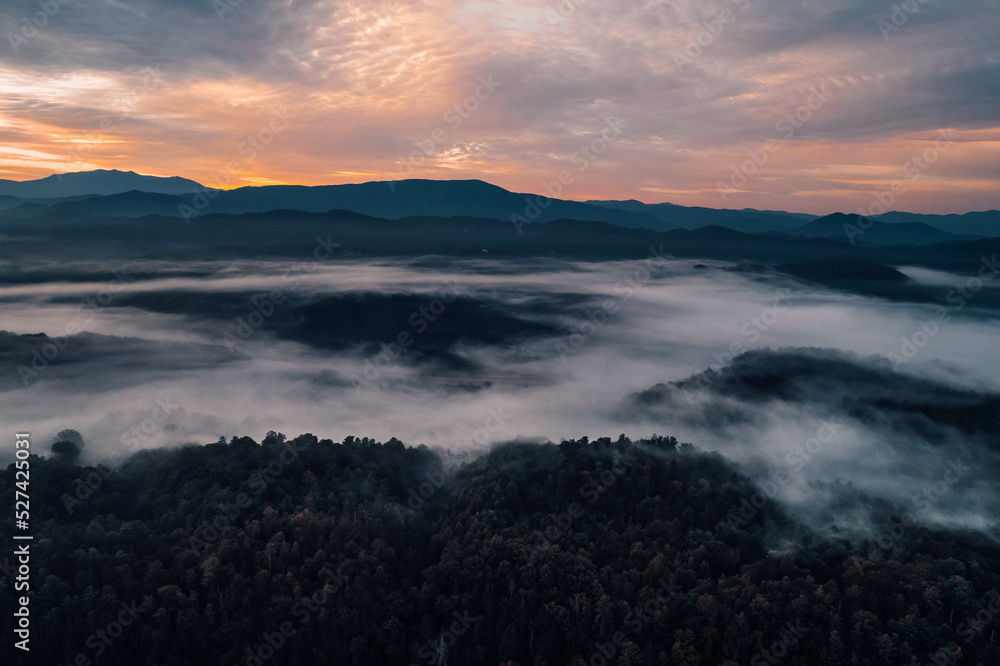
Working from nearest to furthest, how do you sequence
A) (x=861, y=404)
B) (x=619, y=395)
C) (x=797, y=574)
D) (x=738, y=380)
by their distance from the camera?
(x=797, y=574), (x=861, y=404), (x=738, y=380), (x=619, y=395)

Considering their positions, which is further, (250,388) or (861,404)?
(250,388)

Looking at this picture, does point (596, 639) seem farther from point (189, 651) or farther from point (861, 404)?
point (861, 404)

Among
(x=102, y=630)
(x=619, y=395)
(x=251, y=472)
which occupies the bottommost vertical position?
(x=619, y=395)

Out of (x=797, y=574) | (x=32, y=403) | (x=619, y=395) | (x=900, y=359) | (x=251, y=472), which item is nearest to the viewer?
(x=797, y=574)

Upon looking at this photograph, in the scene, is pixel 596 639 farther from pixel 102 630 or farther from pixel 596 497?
pixel 102 630

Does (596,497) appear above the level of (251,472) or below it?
below

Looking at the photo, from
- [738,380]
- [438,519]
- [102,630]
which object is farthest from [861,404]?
[102,630]

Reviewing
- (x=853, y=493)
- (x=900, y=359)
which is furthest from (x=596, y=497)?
(x=900, y=359)
